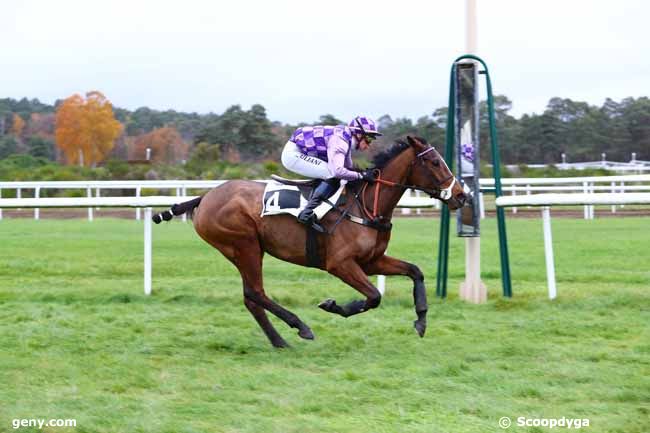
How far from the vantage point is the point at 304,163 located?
732 centimetres

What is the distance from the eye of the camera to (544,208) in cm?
902

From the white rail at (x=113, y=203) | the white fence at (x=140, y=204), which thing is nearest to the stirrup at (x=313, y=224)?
the white fence at (x=140, y=204)

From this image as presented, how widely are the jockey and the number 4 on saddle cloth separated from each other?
0.05 meters

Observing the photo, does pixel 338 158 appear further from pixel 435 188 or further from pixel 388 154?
pixel 435 188

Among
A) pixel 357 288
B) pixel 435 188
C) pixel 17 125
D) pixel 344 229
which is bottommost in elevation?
pixel 357 288

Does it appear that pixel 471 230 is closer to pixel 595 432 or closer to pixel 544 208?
pixel 544 208

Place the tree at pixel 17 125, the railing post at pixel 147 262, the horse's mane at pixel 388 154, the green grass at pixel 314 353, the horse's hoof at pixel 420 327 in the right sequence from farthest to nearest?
1. the tree at pixel 17 125
2. the railing post at pixel 147 262
3. the horse's mane at pixel 388 154
4. the horse's hoof at pixel 420 327
5. the green grass at pixel 314 353

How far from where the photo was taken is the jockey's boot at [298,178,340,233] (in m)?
7.04

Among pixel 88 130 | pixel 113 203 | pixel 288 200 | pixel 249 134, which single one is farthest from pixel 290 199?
pixel 88 130

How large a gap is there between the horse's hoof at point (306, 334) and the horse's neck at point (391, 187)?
100cm

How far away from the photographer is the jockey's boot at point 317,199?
23.1 feet

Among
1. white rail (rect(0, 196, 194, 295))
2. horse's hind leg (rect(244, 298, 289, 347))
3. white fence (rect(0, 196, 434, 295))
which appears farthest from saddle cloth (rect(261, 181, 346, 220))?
white rail (rect(0, 196, 194, 295))

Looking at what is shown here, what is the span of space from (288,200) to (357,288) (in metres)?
0.84

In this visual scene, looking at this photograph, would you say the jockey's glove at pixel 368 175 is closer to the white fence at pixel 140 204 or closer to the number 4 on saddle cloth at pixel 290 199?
the number 4 on saddle cloth at pixel 290 199
